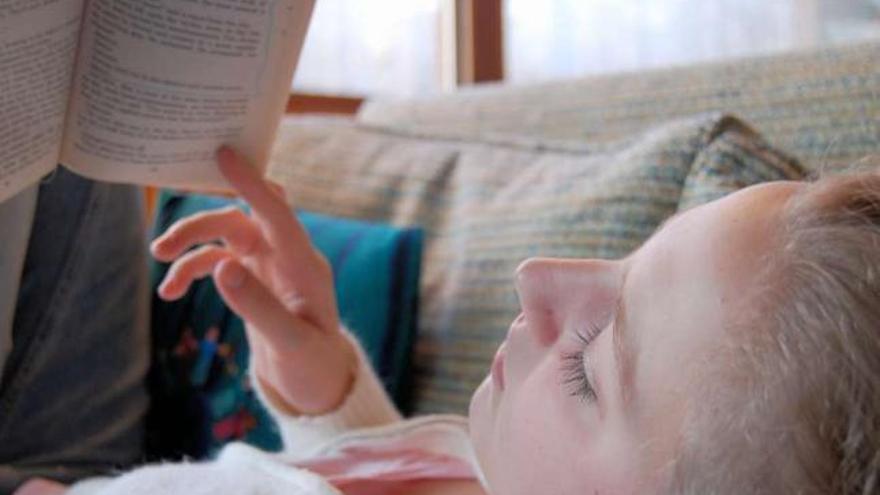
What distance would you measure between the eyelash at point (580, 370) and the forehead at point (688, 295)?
1.5 inches

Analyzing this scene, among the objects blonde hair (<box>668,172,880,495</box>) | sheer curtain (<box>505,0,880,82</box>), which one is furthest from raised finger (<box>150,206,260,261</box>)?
sheer curtain (<box>505,0,880,82</box>)

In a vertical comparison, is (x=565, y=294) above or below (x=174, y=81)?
below

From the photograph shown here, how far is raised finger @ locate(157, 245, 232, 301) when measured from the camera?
0.85 m

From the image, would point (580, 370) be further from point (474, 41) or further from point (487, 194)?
point (474, 41)

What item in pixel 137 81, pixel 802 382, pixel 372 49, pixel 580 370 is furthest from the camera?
pixel 372 49

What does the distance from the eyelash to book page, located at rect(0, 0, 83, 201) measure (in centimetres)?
40

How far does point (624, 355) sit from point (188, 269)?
18.0 inches

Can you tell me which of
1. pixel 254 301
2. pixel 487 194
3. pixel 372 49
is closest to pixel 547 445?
pixel 254 301

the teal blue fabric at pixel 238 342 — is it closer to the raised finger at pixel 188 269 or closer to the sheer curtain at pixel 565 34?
the raised finger at pixel 188 269

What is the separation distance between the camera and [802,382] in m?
0.46

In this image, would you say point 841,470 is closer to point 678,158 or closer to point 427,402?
point 678,158

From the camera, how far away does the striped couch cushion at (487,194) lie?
85 centimetres

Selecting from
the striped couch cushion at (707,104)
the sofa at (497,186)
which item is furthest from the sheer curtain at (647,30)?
the sofa at (497,186)

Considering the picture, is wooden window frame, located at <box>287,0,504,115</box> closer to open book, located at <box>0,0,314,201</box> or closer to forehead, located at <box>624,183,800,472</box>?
open book, located at <box>0,0,314,201</box>
